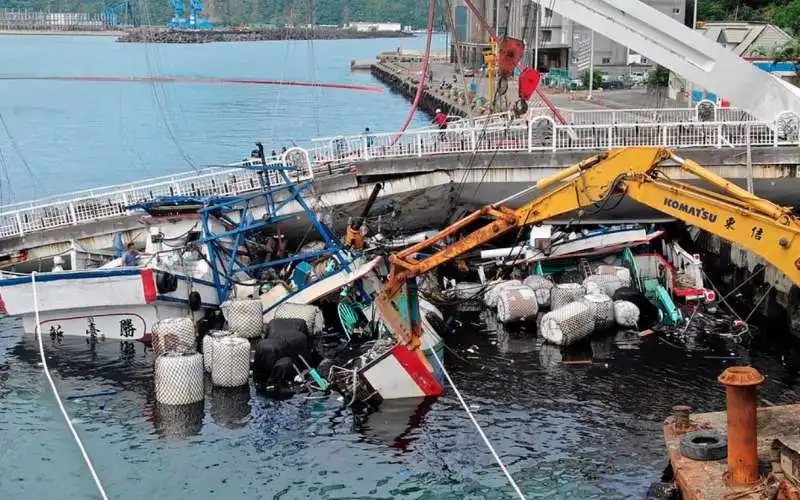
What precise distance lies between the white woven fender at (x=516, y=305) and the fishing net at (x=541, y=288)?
27.0 inches

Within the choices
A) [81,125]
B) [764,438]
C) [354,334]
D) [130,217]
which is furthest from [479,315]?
[81,125]

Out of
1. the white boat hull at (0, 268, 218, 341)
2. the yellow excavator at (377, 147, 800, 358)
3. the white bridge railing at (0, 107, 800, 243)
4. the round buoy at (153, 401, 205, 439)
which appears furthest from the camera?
the white bridge railing at (0, 107, 800, 243)

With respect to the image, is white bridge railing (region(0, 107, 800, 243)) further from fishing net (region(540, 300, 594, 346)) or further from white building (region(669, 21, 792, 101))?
white building (region(669, 21, 792, 101))

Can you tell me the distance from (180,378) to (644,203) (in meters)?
11.0

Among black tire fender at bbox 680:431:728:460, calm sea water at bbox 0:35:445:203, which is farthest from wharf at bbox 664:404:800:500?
calm sea water at bbox 0:35:445:203

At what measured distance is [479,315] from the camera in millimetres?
33406

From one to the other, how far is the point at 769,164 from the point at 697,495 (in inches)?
858

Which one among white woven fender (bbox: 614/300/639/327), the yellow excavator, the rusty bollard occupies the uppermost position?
the yellow excavator

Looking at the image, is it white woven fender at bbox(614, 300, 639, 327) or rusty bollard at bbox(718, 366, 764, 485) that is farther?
white woven fender at bbox(614, 300, 639, 327)

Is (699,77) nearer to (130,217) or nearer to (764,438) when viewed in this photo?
(764,438)

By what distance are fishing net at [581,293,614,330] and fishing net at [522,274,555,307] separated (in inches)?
71.7

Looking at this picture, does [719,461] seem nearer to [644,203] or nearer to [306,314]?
[644,203]

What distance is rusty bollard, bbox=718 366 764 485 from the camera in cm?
1591

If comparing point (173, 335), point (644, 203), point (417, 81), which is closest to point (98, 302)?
point (173, 335)
